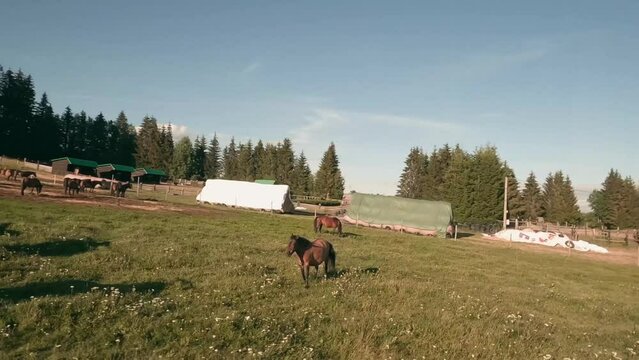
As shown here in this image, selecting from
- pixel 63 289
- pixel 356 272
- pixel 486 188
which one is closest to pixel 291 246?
pixel 356 272

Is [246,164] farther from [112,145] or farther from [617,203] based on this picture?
[617,203]

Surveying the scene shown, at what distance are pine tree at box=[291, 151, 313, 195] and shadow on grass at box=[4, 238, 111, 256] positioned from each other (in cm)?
10119

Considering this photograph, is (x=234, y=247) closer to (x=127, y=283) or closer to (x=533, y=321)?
(x=127, y=283)

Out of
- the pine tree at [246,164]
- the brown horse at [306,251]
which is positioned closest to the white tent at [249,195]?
the brown horse at [306,251]

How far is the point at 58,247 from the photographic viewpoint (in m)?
17.3

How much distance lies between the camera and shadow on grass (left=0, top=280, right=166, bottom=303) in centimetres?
1114

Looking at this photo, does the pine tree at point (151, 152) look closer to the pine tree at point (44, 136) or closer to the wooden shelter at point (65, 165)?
the pine tree at point (44, 136)

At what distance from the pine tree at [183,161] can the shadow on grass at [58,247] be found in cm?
11639

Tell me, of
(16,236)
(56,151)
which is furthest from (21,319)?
(56,151)

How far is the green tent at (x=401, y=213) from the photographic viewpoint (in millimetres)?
53000

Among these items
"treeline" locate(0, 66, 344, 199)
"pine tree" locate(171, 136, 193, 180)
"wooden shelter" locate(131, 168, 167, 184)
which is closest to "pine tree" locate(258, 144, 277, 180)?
"treeline" locate(0, 66, 344, 199)

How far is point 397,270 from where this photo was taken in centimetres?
2059

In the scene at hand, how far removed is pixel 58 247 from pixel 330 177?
95.1 meters

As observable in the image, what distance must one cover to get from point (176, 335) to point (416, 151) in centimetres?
11003
